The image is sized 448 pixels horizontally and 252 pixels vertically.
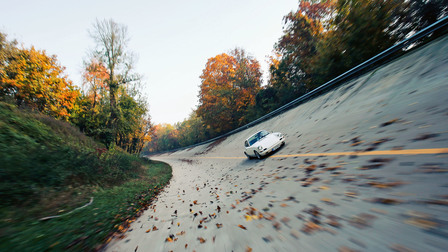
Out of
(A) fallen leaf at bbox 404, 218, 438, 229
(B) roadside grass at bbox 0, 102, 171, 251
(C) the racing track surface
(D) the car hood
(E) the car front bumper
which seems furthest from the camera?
(D) the car hood

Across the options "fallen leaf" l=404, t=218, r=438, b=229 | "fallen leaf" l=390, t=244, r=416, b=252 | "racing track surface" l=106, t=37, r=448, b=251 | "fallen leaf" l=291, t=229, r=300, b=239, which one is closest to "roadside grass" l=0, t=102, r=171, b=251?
"racing track surface" l=106, t=37, r=448, b=251

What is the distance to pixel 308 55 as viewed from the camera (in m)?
17.0

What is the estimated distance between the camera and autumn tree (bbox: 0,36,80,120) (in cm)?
1265

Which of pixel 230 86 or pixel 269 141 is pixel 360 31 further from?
pixel 230 86

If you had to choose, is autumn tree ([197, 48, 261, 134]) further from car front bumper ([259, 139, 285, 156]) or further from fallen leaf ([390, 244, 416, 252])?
fallen leaf ([390, 244, 416, 252])

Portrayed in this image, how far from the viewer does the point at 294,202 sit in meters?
3.28

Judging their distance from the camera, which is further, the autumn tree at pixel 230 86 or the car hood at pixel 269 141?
the autumn tree at pixel 230 86

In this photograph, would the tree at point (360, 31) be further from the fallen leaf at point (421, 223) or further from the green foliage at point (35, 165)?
the green foliage at point (35, 165)

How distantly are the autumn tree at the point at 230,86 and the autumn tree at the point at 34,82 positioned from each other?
17.1 meters

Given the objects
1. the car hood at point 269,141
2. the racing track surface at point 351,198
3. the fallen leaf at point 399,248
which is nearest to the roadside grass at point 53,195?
the racing track surface at point 351,198

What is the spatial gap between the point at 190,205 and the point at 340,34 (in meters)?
14.8

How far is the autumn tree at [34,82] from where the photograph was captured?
12648mm

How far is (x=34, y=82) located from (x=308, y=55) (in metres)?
24.9

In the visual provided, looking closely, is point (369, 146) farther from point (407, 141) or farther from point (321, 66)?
point (321, 66)
